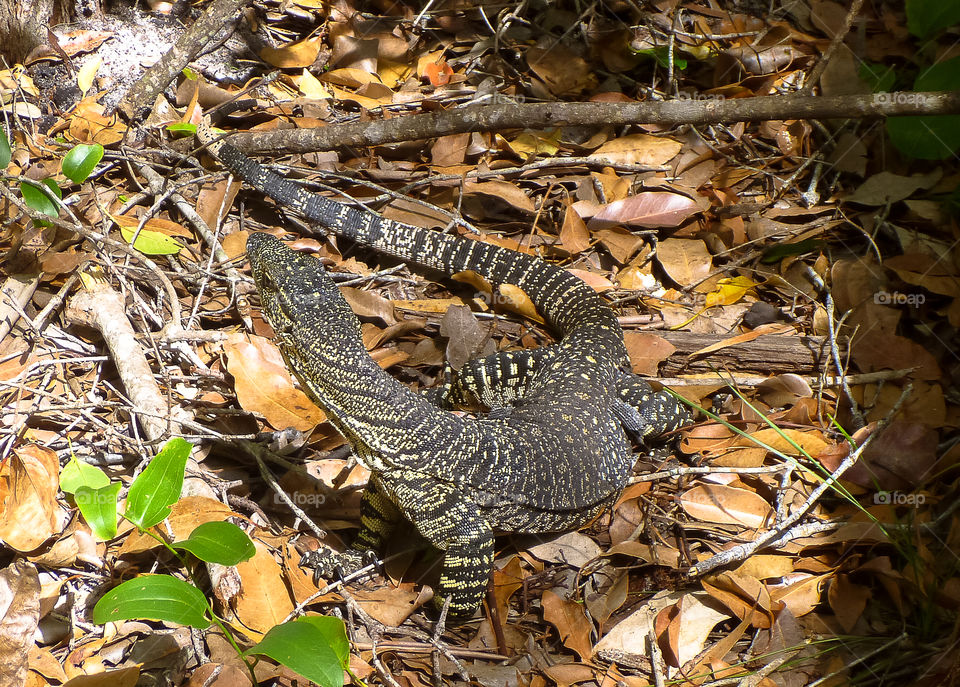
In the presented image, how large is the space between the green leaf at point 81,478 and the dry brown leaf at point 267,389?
0.91 m

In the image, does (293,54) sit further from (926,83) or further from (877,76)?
(926,83)

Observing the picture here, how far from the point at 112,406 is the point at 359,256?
234 centimetres

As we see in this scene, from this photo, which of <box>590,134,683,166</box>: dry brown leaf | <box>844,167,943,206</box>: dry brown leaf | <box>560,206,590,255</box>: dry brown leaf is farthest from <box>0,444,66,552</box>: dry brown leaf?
<box>844,167,943,206</box>: dry brown leaf

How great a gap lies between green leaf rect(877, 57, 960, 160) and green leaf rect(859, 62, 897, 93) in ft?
1.55

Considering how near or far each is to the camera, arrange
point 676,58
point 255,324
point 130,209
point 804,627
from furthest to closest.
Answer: point 676,58, point 130,209, point 255,324, point 804,627

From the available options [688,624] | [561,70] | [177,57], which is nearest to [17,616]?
[688,624]

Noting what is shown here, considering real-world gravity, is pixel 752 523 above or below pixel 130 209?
below

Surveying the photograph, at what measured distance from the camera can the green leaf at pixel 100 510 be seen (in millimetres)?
3355

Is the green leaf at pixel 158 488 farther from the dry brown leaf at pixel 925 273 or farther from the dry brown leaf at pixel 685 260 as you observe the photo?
the dry brown leaf at pixel 925 273

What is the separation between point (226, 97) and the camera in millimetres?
6457

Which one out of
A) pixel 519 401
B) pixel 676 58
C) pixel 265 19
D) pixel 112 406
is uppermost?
pixel 265 19

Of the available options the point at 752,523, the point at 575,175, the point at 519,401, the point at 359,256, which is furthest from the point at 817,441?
the point at 359,256

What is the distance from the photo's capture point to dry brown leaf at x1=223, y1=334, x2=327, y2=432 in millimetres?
4703

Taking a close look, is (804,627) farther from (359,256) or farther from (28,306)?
(28,306)
